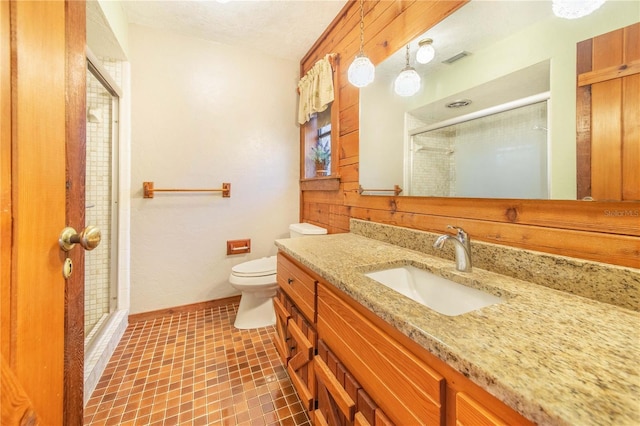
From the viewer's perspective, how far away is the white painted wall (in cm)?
196

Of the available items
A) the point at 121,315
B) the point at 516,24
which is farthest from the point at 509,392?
the point at 121,315

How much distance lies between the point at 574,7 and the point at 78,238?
1413 millimetres

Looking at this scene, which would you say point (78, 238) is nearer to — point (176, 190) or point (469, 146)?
point (469, 146)

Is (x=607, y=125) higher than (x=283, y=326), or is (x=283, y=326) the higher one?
(x=607, y=125)

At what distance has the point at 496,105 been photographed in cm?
91

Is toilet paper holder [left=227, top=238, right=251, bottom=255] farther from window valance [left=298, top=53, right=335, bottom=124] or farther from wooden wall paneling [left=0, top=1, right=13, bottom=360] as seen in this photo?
wooden wall paneling [left=0, top=1, right=13, bottom=360]

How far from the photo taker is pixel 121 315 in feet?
5.96

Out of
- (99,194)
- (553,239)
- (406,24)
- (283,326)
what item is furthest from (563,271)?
(99,194)

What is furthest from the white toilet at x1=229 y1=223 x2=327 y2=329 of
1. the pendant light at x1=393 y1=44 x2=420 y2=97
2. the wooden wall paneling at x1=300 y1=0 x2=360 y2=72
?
the wooden wall paneling at x1=300 y1=0 x2=360 y2=72

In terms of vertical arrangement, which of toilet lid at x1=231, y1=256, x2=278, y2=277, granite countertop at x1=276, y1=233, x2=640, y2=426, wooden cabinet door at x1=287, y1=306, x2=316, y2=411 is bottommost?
wooden cabinet door at x1=287, y1=306, x2=316, y2=411

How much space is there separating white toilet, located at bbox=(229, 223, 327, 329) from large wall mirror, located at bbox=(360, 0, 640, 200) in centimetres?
105

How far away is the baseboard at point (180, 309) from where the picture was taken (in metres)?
1.96

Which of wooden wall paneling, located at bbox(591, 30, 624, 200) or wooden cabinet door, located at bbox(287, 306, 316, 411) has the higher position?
wooden wall paneling, located at bbox(591, 30, 624, 200)

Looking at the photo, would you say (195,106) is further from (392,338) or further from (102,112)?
(392,338)
